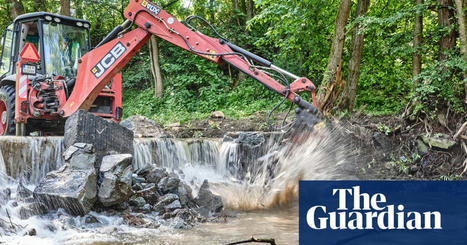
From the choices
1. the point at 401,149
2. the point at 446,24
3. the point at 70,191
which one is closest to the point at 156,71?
the point at 401,149

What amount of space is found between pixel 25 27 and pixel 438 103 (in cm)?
783

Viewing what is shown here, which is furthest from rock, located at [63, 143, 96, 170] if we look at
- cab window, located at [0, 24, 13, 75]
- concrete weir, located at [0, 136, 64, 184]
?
cab window, located at [0, 24, 13, 75]

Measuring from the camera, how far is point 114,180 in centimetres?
546

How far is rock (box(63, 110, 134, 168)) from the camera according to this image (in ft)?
20.3

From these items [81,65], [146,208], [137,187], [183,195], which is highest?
[81,65]

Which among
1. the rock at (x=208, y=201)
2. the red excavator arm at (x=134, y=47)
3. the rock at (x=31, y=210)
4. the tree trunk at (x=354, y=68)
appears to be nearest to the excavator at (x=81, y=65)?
the red excavator arm at (x=134, y=47)

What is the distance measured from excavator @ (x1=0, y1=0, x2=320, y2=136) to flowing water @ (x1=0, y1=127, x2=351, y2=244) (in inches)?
36.7

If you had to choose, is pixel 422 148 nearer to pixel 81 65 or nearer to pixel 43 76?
pixel 81 65

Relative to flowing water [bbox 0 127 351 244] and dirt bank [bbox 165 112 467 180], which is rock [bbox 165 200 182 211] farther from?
dirt bank [bbox 165 112 467 180]

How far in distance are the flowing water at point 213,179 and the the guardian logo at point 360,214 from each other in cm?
184

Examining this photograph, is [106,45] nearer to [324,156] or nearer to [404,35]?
[324,156]

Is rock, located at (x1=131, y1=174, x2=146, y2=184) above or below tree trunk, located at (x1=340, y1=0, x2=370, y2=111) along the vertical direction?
below

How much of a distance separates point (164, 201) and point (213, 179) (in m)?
2.10

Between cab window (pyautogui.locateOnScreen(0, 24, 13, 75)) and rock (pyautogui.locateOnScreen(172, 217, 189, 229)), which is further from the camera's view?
cab window (pyautogui.locateOnScreen(0, 24, 13, 75))
